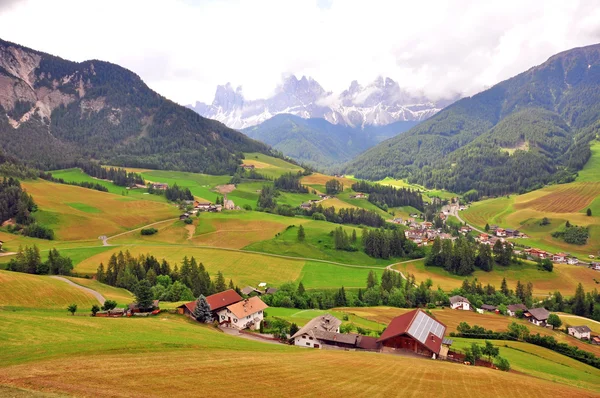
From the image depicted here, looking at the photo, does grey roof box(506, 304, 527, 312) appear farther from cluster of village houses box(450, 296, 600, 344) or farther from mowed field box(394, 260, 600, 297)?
mowed field box(394, 260, 600, 297)

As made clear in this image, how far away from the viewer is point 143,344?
32031mm

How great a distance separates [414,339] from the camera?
49750 millimetres

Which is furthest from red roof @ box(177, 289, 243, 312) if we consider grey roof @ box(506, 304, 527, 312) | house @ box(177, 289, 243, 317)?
grey roof @ box(506, 304, 527, 312)

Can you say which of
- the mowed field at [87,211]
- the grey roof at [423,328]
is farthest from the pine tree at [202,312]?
the mowed field at [87,211]

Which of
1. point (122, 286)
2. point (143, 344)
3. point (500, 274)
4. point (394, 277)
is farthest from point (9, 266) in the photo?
point (500, 274)

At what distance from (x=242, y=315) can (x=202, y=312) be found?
269 inches

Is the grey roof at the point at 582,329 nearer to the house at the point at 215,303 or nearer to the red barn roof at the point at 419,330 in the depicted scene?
the red barn roof at the point at 419,330

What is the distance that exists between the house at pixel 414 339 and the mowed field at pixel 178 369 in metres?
10.4

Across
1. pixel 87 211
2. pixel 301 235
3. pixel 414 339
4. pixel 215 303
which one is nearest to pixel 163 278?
pixel 215 303

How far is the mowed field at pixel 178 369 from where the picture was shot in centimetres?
2250

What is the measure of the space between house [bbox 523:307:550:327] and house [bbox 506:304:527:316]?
4.79ft

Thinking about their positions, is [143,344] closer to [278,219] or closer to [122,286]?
[122,286]

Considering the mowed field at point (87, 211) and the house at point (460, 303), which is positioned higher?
the mowed field at point (87, 211)

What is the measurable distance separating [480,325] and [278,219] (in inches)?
3871
